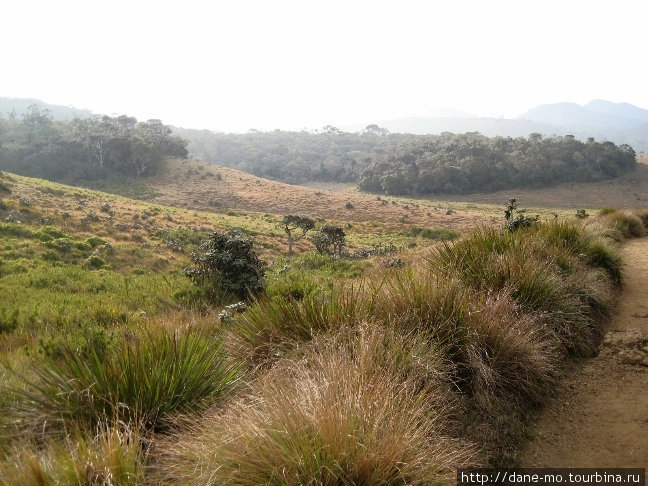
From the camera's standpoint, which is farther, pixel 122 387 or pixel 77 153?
pixel 77 153

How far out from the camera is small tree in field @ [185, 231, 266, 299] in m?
11.4

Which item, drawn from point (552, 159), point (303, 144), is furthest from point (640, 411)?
point (303, 144)

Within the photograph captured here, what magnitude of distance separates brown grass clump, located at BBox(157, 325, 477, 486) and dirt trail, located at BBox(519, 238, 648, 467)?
0.87 meters

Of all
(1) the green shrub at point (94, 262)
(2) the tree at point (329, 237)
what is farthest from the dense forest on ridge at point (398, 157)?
(1) the green shrub at point (94, 262)

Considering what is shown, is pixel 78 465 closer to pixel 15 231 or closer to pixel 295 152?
pixel 15 231

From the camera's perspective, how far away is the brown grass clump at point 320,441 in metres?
2.20

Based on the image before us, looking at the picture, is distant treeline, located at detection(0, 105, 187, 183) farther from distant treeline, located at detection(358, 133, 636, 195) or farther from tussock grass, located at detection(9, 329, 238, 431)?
tussock grass, located at detection(9, 329, 238, 431)

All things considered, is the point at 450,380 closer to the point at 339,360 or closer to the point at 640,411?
the point at 339,360

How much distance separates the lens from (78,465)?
2.18 meters

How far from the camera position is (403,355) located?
3.40 meters

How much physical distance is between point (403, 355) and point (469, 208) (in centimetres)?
6792

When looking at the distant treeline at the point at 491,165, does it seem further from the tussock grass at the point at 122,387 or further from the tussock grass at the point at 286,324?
the tussock grass at the point at 122,387

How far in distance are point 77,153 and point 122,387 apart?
86134 mm

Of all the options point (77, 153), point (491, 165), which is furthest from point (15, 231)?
point (491, 165)
